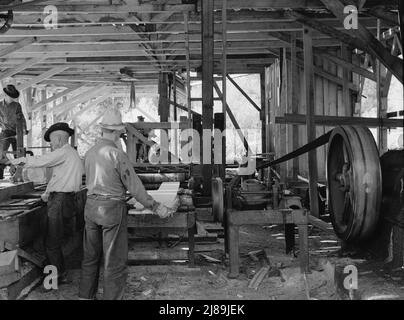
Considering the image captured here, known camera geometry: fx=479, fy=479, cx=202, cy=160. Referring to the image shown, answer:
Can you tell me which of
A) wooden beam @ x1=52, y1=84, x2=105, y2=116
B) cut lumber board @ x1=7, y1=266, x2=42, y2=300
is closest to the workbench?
cut lumber board @ x1=7, y1=266, x2=42, y2=300

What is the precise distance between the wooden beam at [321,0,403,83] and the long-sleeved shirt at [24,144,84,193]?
12.3ft

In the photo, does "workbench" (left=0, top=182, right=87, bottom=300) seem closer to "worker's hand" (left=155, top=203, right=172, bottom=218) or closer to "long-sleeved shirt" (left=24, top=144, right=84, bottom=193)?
"long-sleeved shirt" (left=24, top=144, right=84, bottom=193)

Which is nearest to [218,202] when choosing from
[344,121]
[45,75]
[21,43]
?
[344,121]

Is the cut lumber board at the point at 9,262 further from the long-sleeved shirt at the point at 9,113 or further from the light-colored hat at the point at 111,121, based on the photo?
the long-sleeved shirt at the point at 9,113

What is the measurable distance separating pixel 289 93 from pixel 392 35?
2644 millimetres

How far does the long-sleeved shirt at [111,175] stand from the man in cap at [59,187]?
0.84m

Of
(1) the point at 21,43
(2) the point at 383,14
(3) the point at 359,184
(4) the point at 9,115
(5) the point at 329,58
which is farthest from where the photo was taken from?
(4) the point at 9,115

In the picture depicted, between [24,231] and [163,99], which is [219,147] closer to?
[24,231]

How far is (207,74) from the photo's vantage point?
6.93 metres

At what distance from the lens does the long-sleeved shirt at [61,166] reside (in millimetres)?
5547

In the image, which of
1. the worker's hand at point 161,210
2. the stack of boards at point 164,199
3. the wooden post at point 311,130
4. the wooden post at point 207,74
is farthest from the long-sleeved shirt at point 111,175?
→ the wooden post at point 311,130

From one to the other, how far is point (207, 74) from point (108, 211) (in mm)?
2929

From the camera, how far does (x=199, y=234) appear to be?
269 inches

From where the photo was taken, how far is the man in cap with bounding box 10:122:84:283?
556 centimetres
